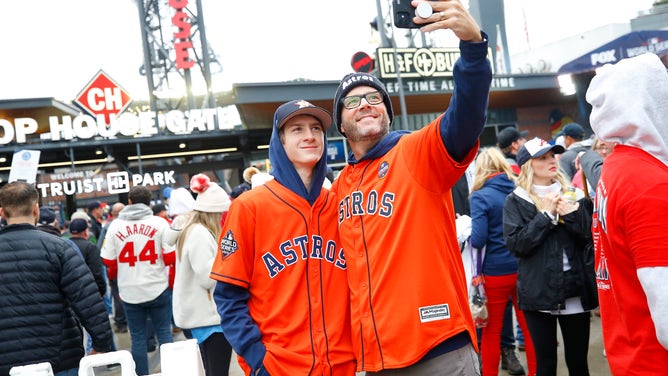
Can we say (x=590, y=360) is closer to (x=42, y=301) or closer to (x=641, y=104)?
(x=641, y=104)

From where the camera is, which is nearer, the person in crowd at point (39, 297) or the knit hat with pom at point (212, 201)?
the person in crowd at point (39, 297)

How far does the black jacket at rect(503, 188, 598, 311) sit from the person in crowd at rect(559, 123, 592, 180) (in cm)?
179

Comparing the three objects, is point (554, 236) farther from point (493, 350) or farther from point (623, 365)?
point (623, 365)

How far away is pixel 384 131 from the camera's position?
263cm

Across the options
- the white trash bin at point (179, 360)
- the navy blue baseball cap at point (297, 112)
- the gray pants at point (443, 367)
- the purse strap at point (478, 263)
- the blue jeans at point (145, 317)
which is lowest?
the blue jeans at point (145, 317)

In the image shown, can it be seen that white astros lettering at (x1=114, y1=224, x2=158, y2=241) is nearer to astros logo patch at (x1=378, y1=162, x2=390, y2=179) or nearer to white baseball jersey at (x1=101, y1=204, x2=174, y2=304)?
white baseball jersey at (x1=101, y1=204, x2=174, y2=304)

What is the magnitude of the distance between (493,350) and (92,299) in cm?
322

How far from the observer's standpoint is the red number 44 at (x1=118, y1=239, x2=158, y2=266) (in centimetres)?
627

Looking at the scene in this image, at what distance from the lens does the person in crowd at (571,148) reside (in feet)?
20.3

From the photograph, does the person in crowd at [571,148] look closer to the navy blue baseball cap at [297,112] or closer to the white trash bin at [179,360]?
the navy blue baseball cap at [297,112]

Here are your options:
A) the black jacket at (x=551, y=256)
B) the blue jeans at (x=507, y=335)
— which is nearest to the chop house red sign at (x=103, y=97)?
the blue jeans at (x=507, y=335)

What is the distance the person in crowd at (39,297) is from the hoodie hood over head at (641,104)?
3.39 metres

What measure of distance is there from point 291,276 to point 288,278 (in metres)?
0.02

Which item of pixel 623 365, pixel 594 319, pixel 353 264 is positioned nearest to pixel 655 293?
pixel 623 365
